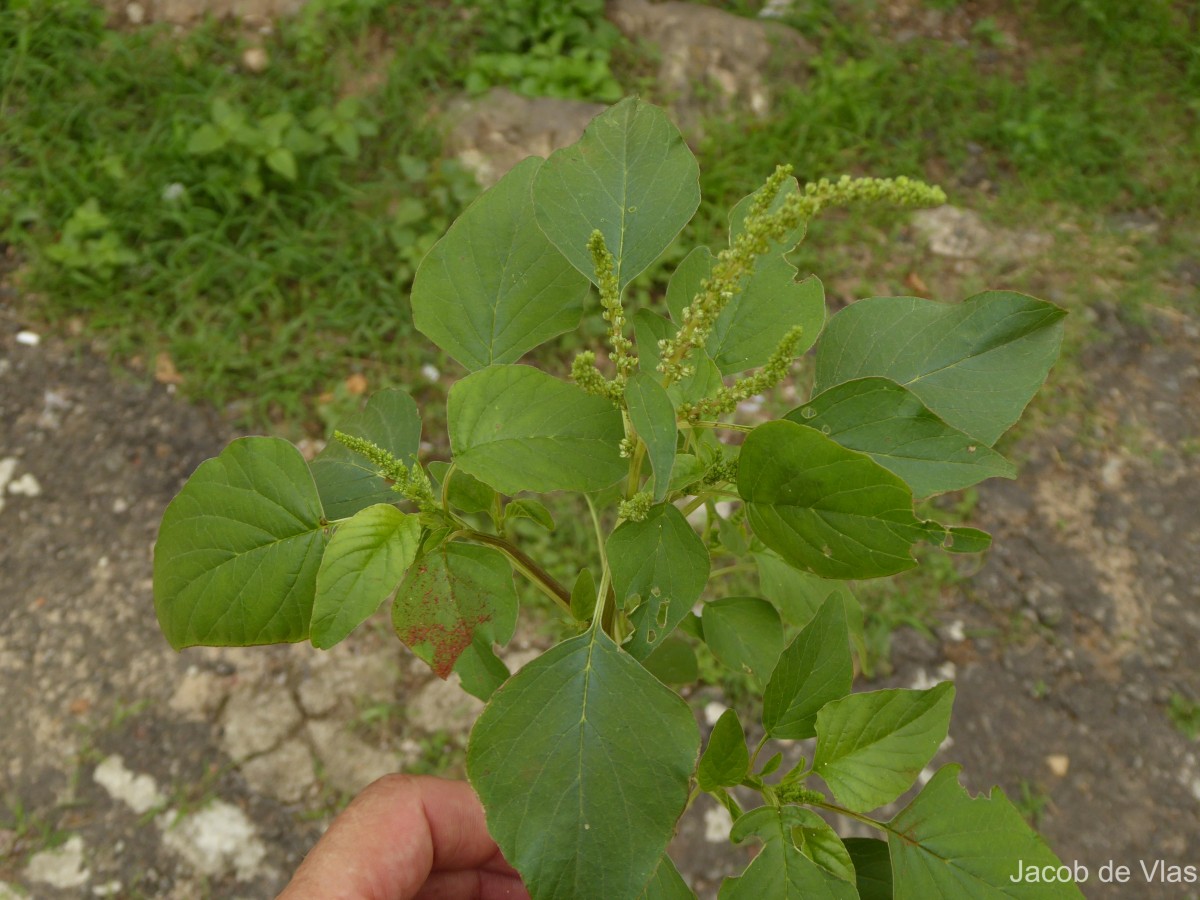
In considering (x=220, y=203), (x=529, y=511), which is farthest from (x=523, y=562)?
(x=220, y=203)

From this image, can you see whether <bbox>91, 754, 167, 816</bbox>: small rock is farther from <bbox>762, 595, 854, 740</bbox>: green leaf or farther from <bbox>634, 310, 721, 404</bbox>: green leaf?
<bbox>634, 310, 721, 404</bbox>: green leaf

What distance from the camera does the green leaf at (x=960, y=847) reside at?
40.8 inches

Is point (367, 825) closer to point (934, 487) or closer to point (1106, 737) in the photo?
point (934, 487)

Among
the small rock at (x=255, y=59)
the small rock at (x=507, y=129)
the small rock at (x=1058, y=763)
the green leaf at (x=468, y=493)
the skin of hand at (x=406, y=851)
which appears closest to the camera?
the green leaf at (x=468, y=493)

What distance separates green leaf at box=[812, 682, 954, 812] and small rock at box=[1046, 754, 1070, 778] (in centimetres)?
181

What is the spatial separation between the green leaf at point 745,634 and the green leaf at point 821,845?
0.24 meters

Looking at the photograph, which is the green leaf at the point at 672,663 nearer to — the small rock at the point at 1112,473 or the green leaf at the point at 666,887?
the green leaf at the point at 666,887

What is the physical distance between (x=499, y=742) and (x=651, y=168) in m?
0.63

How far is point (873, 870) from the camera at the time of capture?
1.17m

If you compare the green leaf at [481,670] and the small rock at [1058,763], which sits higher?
the green leaf at [481,670]

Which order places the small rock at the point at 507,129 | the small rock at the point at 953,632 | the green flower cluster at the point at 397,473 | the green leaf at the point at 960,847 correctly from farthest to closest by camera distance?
1. the small rock at the point at 507,129
2. the small rock at the point at 953,632
3. the green leaf at the point at 960,847
4. the green flower cluster at the point at 397,473

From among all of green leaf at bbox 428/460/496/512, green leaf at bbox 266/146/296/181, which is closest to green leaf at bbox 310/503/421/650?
green leaf at bbox 428/460/496/512

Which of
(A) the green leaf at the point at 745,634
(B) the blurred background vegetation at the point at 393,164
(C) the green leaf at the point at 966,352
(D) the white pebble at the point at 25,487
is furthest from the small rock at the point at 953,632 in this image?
(D) the white pebble at the point at 25,487

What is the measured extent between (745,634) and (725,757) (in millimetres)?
269
